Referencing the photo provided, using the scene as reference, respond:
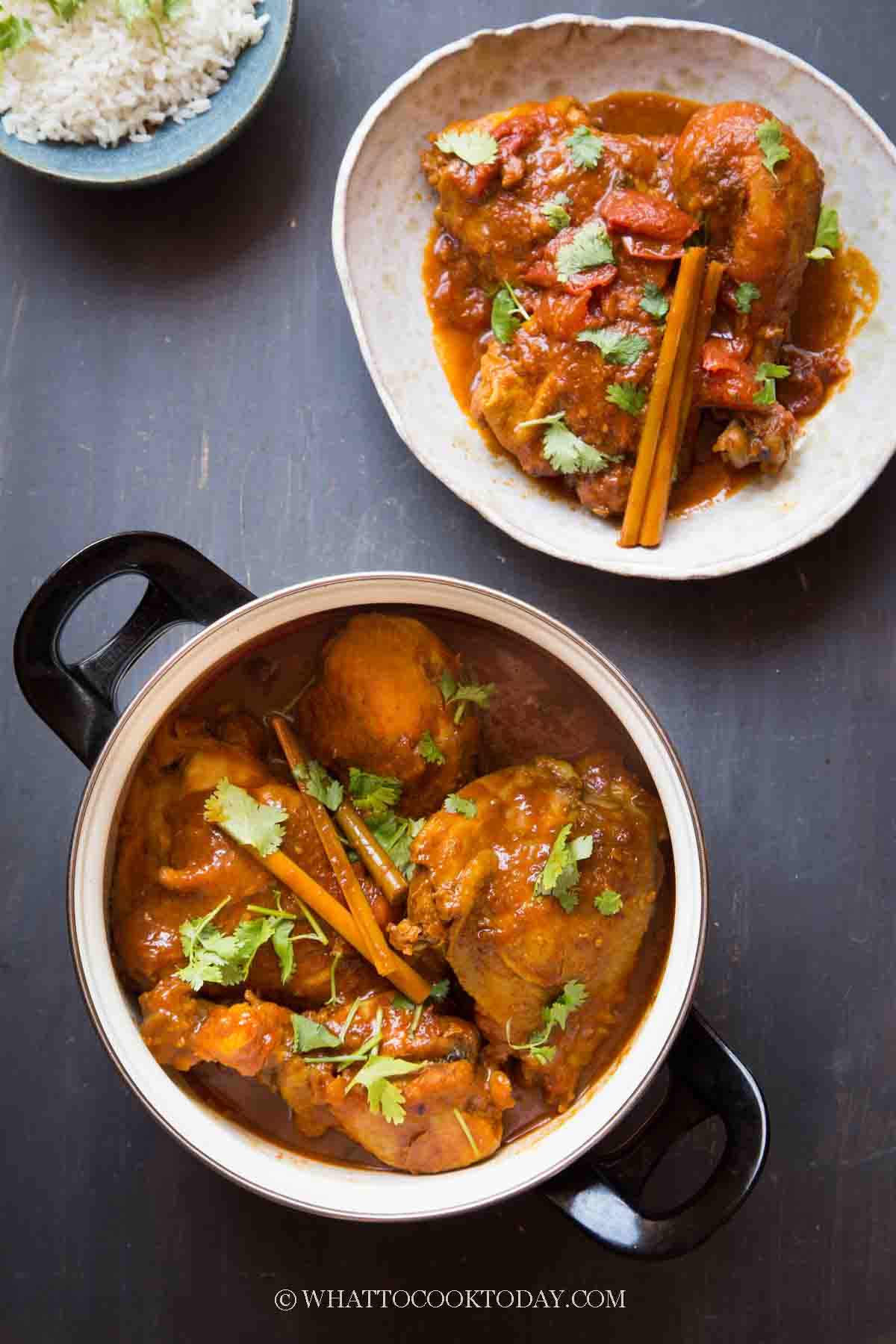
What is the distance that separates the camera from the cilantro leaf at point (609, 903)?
1.75m

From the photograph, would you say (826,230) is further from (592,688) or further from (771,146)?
(592,688)

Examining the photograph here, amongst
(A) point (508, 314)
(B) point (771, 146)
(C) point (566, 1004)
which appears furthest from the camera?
(A) point (508, 314)

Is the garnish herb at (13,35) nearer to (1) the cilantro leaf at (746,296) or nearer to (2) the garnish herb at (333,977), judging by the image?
(1) the cilantro leaf at (746,296)

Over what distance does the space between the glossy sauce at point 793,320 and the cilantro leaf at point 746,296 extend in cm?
17

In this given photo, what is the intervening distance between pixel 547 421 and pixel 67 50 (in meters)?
1.07

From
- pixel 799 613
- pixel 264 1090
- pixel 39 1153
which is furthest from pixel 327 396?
pixel 39 1153

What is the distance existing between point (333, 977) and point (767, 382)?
1254 mm

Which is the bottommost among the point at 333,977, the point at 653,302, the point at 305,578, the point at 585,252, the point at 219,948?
the point at 333,977

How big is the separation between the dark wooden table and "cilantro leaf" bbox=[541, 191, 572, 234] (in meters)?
0.42

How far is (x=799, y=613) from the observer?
221 centimetres

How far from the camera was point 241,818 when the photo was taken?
1756 millimetres

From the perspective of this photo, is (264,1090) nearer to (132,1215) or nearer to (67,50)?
(132,1215)

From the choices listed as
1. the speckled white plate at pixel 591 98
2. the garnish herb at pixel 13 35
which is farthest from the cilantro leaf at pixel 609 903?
the garnish herb at pixel 13 35

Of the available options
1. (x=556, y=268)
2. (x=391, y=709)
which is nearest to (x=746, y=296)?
(x=556, y=268)
